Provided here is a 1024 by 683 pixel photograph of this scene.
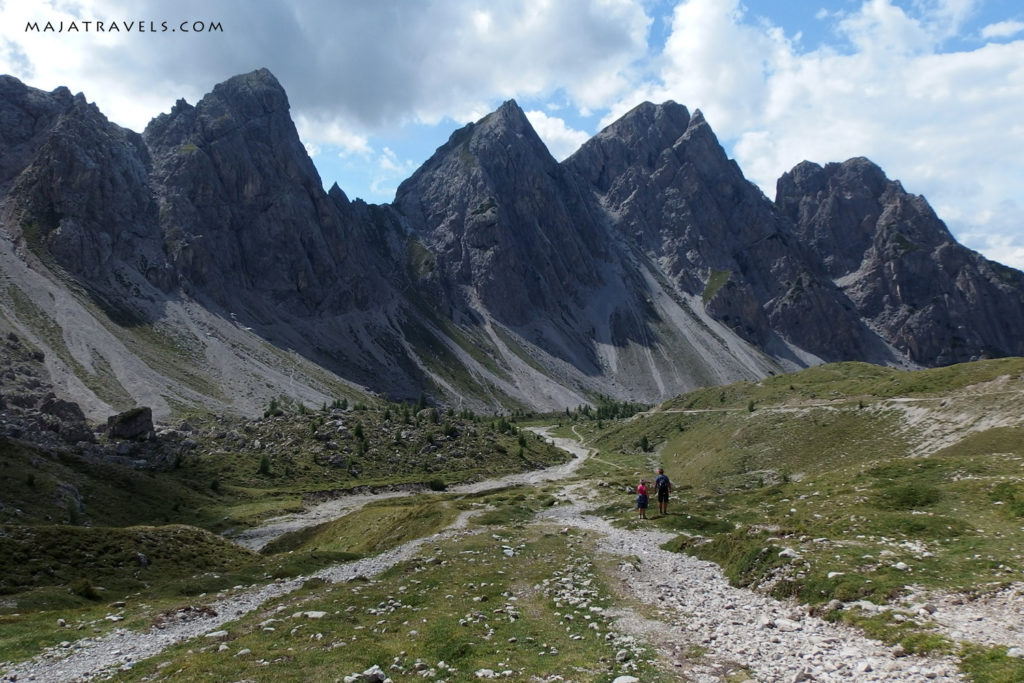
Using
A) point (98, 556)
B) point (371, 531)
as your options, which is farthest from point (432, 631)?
point (371, 531)

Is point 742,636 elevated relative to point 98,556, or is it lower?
elevated

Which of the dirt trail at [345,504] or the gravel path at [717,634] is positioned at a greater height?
the gravel path at [717,634]

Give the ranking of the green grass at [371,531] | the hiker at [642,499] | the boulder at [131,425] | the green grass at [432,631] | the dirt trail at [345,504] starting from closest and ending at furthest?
the green grass at [432,631]
the hiker at [642,499]
the green grass at [371,531]
the dirt trail at [345,504]
the boulder at [131,425]

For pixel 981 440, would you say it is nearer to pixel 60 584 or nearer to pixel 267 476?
pixel 60 584

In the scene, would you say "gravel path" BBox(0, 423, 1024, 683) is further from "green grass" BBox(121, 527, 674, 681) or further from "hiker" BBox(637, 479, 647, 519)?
"hiker" BBox(637, 479, 647, 519)

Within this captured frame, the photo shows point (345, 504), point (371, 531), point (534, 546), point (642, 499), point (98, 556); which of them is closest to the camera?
point (98, 556)

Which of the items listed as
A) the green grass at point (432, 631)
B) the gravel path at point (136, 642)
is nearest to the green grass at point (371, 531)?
the gravel path at point (136, 642)

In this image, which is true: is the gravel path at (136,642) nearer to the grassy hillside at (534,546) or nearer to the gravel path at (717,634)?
the gravel path at (717,634)

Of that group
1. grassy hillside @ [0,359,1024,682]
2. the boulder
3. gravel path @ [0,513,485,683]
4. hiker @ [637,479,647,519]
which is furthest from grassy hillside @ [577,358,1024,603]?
the boulder

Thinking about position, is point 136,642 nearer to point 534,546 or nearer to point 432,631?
point 432,631

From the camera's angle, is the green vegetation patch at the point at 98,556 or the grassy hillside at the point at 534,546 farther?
the green vegetation patch at the point at 98,556

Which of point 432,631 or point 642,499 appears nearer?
point 432,631

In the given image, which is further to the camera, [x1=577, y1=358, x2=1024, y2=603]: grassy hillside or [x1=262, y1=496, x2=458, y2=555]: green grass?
[x1=262, y1=496, x2=458, y2=555]: green grass

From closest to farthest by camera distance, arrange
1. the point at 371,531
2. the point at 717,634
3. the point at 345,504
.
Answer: the point at 717,634 < the point at 371,531 < the point at 345,504
